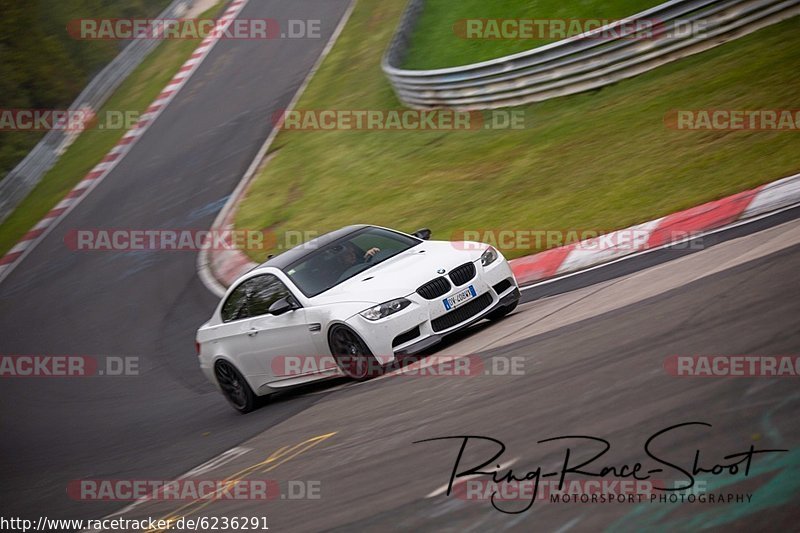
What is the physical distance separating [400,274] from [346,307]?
630mm

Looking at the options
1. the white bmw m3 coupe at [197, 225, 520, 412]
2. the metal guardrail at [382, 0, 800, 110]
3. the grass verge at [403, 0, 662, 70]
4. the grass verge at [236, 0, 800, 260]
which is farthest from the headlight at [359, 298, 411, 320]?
the grass verge at [403, 0, 662, 70]

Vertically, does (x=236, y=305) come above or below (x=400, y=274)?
below

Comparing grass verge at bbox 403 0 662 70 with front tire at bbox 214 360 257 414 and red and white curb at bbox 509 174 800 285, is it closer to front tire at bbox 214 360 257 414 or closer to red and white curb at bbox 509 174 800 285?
red and white curb at bbox 509 174 800 285

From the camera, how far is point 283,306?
32.8ft

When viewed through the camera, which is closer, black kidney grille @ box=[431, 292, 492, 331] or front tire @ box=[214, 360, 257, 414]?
black kidney grille @ box=[431, 292, 492, 331]

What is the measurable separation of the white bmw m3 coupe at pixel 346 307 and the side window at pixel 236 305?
0.01 m

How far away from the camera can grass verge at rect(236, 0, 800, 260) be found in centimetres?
1291

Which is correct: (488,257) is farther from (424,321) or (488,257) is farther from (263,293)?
(263,293)

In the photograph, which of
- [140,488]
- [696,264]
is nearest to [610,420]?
[696,264]

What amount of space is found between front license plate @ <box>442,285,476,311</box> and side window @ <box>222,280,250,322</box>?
8.44ft

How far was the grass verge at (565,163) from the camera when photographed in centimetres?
1291

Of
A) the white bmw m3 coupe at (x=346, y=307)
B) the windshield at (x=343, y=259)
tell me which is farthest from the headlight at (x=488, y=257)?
the windshield at (x=343, y=259)

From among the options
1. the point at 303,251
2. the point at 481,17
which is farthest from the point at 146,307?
the point at 481,17

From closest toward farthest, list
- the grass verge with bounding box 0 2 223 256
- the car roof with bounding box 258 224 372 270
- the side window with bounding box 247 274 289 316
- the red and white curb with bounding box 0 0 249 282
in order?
the side window with bounding box 247 274 289 316
the car roof with bounding box 258 224 372 270
the red and white curb with bounding box 0 0 249 282
the grass verge with bounding box 0 2 223 256
